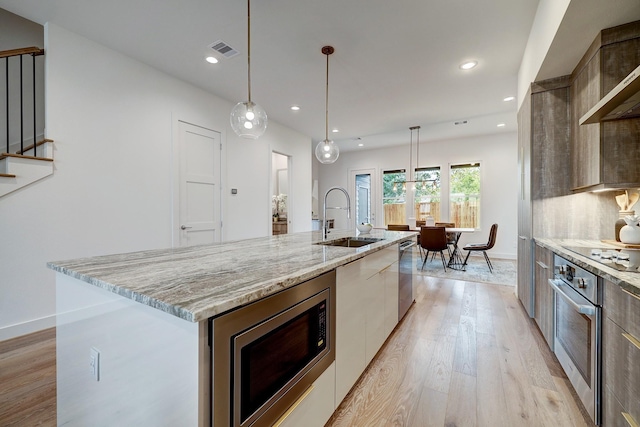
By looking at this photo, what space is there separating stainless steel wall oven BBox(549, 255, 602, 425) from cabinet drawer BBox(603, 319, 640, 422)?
0.07 m

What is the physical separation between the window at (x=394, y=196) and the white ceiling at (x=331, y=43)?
321cm

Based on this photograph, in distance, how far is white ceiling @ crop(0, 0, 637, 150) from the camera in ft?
7.79

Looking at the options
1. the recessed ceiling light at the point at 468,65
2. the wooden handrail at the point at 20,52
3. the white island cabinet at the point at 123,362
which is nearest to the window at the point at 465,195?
the recessed ceiling light at the point at 468,65

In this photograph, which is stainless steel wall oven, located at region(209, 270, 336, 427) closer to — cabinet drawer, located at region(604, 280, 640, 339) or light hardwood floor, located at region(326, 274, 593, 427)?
light hardwood floor, located at region(326, 274, 593, 427)

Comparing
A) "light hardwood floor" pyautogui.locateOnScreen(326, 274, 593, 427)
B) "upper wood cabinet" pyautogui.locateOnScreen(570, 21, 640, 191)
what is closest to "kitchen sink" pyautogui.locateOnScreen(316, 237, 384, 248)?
"light hardwood floor" pyautogui.locateOnScreen(326, 274, 593, 427)

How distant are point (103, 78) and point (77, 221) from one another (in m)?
1.56

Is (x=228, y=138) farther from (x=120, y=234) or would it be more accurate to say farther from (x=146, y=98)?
(x=120, y=234)

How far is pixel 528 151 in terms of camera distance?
271cm

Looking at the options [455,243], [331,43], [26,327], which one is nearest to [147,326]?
[26,327]

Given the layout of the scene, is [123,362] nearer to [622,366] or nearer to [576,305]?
[622,366]

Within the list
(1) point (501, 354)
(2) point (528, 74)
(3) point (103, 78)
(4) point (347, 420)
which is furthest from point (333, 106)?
(4) point (347, 420)

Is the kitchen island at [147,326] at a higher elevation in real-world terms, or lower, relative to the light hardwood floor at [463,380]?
higher

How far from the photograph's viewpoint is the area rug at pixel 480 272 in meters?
4.43

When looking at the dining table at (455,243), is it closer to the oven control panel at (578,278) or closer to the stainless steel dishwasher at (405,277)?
the stainless steel dishwasher at (405,277)
